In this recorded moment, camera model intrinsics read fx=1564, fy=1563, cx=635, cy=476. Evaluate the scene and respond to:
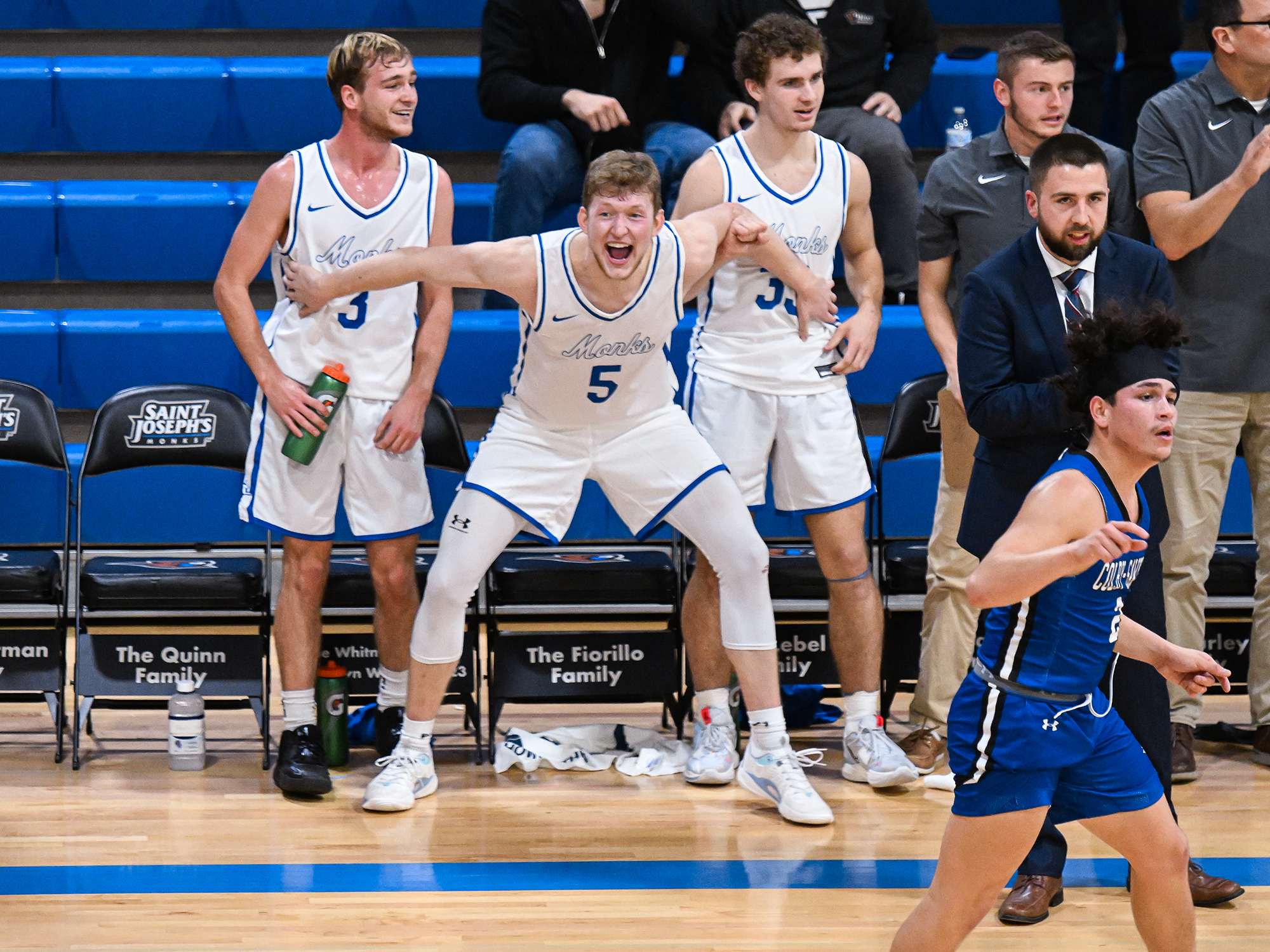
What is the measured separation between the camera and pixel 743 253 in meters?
4.43

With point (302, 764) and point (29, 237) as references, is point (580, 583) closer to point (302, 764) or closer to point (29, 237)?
point (302, 764)

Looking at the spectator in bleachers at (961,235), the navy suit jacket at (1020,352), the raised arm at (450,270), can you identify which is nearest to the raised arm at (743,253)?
the spectator in bleachers at (961,235)

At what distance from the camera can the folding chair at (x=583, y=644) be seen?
492cm

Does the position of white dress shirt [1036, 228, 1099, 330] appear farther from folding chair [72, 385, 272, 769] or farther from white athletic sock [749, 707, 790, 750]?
folding chair [72, 385, 272, 769]

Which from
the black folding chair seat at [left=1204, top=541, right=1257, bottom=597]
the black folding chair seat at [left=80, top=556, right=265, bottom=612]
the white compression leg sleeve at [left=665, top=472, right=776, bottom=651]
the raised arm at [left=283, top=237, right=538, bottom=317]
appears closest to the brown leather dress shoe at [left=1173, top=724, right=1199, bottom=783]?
the black folding chair seat at [left=1204, top=541, right=1257, bottom=597]

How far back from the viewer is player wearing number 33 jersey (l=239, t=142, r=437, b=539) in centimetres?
462

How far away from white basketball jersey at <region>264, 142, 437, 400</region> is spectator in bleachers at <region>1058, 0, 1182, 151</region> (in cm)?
316

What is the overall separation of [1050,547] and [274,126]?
5091 millimetres

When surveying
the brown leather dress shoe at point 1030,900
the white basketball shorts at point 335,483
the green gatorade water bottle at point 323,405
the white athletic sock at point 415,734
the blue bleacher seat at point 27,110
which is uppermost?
the blue bleacher seat at point 27,110

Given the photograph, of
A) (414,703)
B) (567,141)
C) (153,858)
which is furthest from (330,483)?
(567,141)

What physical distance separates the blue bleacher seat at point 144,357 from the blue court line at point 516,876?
2.70 metres

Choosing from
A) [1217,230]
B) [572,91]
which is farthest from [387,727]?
[1217,230]

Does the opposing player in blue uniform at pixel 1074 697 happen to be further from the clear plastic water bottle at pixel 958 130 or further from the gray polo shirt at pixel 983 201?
the clear plastic water bottle at pixel 958 130

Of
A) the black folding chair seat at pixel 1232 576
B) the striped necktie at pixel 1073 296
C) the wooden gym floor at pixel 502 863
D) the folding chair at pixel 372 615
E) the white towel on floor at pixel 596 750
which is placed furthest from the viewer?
the black folding chair seat at pixel 1232 576
